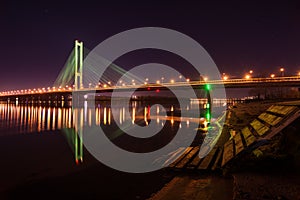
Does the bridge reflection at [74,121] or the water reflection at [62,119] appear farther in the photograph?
the water reflection at [62,119]

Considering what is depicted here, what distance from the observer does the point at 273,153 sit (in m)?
7.36

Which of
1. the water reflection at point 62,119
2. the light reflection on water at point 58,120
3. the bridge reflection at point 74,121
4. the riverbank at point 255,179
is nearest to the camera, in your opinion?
the riverbank at point 255,179

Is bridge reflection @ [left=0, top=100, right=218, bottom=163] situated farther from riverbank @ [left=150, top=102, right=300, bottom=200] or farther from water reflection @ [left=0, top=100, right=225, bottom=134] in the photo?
riverbank @ [left=150, top=102, right=300, bottom=200]

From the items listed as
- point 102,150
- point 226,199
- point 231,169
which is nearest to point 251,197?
point 226,199

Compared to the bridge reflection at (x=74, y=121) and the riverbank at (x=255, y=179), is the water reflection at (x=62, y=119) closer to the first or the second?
the bridge reflection at (x=74, y=121)

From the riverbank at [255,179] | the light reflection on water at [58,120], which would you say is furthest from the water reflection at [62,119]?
the riverbank at [255,179]

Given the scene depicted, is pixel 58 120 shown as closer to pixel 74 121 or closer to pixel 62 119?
pixel 62 119

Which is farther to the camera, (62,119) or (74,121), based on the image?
(62,119)

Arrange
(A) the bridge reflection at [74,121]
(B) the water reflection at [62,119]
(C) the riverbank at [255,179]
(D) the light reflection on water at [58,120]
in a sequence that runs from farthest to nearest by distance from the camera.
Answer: (B) the water reflection at [62,119] → (D) the light reflection on water at [58,120] → (A) the bridge reflection at [74,121] → (C) the riverbank at [255,179]

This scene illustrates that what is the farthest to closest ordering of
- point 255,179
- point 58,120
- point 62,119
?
1. point 62,119
2. point 58,120
3. point 255,179

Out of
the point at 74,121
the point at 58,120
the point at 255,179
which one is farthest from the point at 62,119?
the point at 255,179

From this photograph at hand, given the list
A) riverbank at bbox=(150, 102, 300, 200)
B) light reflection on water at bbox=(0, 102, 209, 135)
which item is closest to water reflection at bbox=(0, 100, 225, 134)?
light reflection on water at bbox=(0, 102, 209, 135)

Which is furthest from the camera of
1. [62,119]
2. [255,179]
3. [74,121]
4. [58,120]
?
[62,119]

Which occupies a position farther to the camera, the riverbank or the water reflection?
the water reflection
